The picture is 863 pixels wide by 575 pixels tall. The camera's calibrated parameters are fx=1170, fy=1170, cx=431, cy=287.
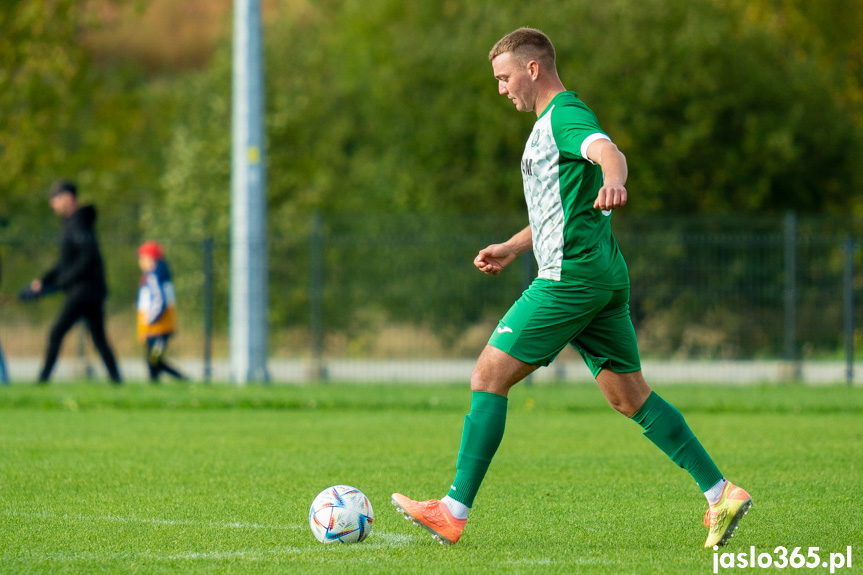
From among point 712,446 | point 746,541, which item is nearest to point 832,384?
point 712,446

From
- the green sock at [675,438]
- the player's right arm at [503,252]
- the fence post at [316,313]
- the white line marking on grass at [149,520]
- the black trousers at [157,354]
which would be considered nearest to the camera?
the green sock at [675,438]

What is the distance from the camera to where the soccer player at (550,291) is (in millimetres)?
5113

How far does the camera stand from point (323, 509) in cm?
526

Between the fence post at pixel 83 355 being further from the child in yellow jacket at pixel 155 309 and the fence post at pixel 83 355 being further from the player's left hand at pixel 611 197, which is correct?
the player's left hand at pixel 611 197

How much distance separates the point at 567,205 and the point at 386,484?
2611mm

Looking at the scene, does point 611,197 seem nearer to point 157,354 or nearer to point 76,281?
point 76,281

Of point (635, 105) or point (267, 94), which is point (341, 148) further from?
point (635, 105)

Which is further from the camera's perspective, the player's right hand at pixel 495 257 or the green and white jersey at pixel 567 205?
the player's right hand at pixel 495 257

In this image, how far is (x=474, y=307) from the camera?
18719 millimetres

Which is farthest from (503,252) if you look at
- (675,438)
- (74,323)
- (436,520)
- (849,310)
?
(849,310)

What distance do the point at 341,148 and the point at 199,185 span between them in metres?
8.94

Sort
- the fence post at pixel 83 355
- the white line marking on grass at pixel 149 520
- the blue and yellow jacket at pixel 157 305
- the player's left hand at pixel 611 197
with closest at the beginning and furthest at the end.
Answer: the player's left hand at pixel 611 197, the white line marking on grass at pixel 149 520, the blue and yellow jacket at pixel 157 305, the fence post at pixel 83 355

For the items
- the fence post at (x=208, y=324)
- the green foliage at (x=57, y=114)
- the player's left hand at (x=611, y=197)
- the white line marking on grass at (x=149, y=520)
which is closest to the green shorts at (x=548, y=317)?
the player's left hand at (x=611, y=197)

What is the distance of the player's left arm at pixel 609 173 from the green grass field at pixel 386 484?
144cm
